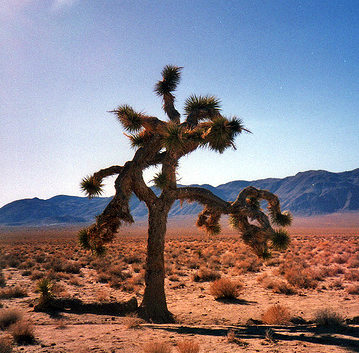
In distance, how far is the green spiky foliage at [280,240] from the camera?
8.79 meters

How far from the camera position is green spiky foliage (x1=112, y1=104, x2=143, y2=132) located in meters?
9.33

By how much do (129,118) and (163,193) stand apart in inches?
107

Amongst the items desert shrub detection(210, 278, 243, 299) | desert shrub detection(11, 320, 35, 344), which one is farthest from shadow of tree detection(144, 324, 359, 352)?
desert shrub detection(210, 278, 243, 299)

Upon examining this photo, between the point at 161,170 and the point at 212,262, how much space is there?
531 inches

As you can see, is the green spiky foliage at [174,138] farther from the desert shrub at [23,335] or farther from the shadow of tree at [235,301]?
the shadow of tree at [235,301]

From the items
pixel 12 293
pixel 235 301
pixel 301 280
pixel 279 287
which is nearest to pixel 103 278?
pixel 12 293

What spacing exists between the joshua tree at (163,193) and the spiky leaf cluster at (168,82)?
4 cm

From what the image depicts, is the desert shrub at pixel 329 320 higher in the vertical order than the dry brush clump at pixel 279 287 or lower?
higher

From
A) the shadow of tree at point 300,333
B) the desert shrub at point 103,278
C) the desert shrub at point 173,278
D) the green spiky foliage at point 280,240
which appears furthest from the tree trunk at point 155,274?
the desert shrub at point 103,278

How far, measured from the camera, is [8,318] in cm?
761

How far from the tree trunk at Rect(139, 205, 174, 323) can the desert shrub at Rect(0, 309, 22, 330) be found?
3543mm

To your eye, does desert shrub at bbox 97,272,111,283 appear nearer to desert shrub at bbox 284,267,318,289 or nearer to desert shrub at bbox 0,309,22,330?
desert shrub at bbox 0,309,22,330

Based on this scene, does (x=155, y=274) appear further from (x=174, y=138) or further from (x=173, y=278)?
(x=173, y=278)

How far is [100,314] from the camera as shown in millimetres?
9391
